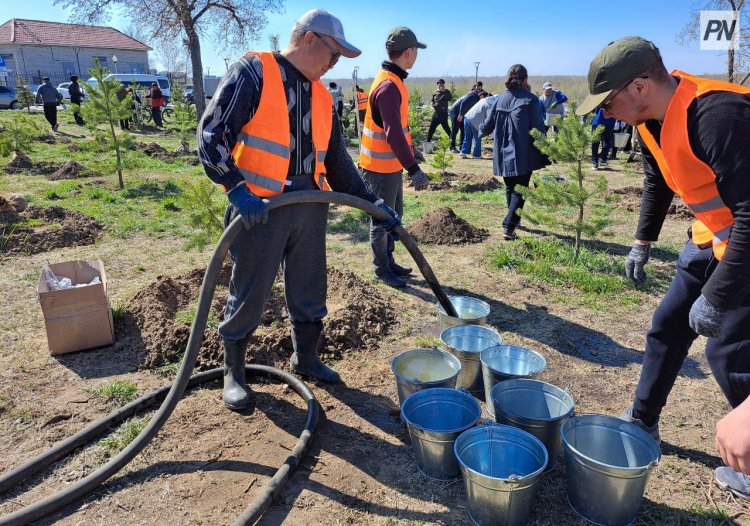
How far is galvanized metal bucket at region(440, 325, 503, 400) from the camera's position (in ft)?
10.6

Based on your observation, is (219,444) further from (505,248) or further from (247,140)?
(505,248)

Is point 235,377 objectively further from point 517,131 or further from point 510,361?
point 517,131

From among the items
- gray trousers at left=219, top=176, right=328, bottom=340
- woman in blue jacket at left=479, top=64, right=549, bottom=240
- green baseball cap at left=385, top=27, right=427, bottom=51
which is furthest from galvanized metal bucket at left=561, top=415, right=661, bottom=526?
woman in blue jacket at left=479, top=64, right=549, bottom=240

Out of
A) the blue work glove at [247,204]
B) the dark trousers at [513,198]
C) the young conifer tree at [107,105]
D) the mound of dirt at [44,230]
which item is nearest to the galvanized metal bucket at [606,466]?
the blue work glove at [247,204]

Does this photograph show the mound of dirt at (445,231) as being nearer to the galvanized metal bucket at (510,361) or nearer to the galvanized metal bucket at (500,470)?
the galvanized metal bucket at (510,361)

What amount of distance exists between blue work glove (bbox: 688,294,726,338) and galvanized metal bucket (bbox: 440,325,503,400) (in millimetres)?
1287

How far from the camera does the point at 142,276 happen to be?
5.33 meters

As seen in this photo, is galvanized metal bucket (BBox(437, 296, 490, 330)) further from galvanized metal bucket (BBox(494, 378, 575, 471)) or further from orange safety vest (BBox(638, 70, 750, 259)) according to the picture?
orange safety vest (BBox(638, 70, 750, 259))

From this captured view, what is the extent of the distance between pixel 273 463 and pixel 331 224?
501cm

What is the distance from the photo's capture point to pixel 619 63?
81.2 inches

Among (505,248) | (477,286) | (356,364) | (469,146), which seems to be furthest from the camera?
(469,146)

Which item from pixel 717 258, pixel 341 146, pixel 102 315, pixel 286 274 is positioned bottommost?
pixel 102 315

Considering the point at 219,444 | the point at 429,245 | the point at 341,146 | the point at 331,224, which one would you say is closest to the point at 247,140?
the point at 341,146

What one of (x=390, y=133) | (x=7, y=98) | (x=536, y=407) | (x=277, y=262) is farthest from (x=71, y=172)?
(x=7, y=98)
